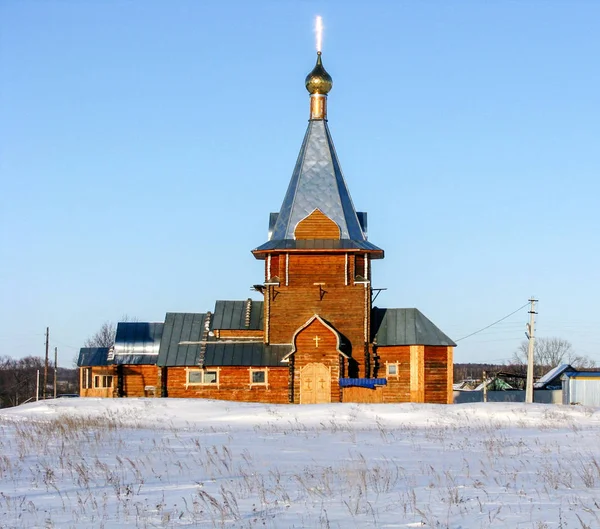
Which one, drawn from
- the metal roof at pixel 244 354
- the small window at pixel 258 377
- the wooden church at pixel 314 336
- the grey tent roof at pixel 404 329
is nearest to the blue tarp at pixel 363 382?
the wooden church at pixel 314 336

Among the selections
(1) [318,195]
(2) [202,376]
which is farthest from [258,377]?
(1) [318,195]

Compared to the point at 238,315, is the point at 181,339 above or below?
below

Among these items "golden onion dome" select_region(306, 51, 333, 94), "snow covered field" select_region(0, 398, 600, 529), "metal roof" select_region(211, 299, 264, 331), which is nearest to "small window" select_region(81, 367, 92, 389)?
"metal roof" select_region(211, 299, 264, 331)

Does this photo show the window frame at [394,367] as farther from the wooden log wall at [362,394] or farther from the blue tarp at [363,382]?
the wooden log wall at [362,394]

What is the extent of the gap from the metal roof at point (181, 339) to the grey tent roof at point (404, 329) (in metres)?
7.13

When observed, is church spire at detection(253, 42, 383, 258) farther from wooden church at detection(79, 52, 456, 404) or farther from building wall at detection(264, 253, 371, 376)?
building wall at detection(264, 253, 371, 376)

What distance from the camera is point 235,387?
34.6 meters

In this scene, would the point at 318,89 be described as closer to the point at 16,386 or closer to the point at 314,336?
the point at 314,336

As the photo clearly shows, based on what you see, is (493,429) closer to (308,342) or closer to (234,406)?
(234,406)

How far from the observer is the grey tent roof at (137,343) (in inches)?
1446

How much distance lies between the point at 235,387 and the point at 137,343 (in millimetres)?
5229

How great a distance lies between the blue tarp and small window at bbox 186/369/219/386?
5.16 meters

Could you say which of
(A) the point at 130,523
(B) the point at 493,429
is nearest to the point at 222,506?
(A) the point at 130,523

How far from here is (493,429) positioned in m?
19.5
